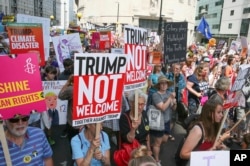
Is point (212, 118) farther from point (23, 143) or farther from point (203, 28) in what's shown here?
point (203, 28)

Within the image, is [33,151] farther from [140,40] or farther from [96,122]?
[140,40]

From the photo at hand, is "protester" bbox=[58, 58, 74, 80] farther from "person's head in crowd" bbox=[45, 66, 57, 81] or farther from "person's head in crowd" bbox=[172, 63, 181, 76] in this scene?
"person's head in crowd" bbox=[172, 63, 181, 76]

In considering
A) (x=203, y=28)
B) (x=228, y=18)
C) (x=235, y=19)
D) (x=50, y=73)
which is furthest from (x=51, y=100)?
(x=228, y=18)

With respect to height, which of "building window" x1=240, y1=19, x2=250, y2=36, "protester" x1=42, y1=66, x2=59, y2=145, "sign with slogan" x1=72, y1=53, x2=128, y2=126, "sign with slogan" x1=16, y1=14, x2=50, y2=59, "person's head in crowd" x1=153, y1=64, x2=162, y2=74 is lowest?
"protester" x1=42, y1=66, x2=59, y2=145

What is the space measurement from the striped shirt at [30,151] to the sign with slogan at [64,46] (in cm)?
409

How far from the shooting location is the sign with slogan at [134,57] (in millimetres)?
3229

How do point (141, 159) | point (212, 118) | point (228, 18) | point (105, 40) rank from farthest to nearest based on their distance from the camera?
point (228, 18) → point (105, 40) → point (212, 118) → point (141, 159)

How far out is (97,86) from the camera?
2.47 metres

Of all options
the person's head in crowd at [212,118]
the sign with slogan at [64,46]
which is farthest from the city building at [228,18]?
the person's head in crowd at [212,118]

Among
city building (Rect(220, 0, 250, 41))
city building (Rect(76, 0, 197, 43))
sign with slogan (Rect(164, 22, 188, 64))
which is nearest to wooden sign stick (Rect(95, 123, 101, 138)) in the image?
sign with slogan (Rect(164, 22, 188, 64))

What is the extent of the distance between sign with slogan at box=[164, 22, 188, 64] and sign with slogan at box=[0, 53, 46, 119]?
9.96 feet

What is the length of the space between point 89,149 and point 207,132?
3.95 ft

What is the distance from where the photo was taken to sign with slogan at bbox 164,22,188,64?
5004 millimetres

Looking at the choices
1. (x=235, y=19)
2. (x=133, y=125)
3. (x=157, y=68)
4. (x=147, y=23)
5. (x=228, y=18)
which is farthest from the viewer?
(x=228, y=18)
